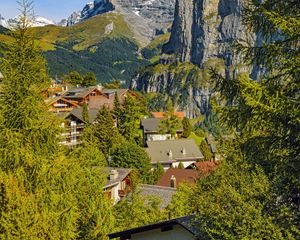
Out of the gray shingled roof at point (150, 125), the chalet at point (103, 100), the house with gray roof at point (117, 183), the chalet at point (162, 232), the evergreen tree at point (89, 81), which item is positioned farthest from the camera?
the evergreen tree at point (89, 81)

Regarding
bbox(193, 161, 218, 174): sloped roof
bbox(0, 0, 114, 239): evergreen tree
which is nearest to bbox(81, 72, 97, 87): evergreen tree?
bbox(193, 161, 218, 174): sloped roof

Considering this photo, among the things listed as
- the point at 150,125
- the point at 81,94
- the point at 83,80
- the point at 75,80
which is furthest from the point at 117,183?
the point at 75,80

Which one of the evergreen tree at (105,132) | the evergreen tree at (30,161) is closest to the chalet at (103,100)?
the evergreen tree at (105,132)

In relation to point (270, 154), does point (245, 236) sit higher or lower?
lower

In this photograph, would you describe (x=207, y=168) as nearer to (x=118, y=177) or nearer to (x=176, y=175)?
(x=118, y=177)

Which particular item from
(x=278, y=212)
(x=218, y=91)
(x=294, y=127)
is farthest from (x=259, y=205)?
(x=218, y=91)

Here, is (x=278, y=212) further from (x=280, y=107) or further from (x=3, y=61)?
(x=3, y=61)

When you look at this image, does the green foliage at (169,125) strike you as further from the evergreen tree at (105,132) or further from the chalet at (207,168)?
the chalet at (207,168)

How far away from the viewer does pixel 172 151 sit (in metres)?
A: 69.8

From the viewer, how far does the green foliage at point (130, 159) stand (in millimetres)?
50594

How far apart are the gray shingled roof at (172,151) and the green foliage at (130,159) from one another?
15.9 m

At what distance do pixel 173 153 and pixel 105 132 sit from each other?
16.2 metres

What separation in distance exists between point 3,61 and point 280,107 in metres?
8.28

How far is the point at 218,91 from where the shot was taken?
11.5 metres
